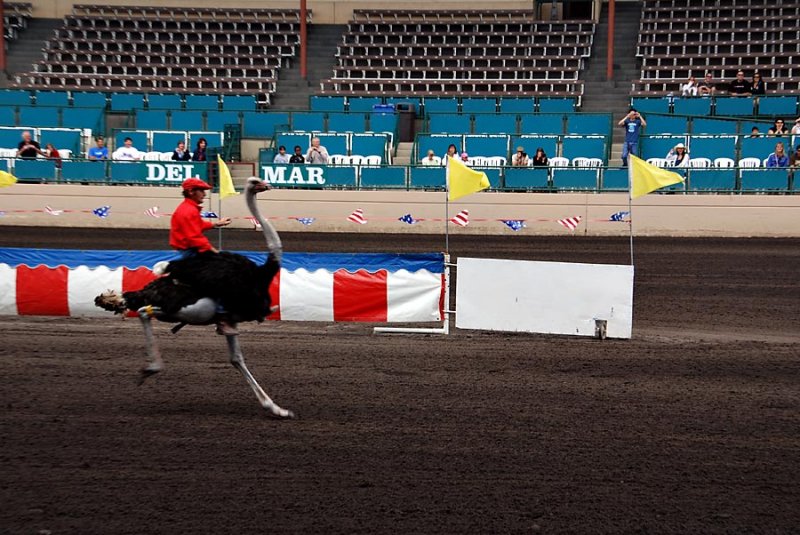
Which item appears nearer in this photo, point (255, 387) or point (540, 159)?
point (255, 387)

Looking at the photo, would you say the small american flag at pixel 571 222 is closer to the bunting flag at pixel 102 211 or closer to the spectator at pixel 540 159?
the spectator at pixel 540 159

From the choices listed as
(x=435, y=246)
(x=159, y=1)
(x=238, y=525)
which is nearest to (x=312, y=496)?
(x=238, y=525)

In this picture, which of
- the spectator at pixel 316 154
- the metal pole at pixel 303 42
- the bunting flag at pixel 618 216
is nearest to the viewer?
the bunting flag at pixel 618 216

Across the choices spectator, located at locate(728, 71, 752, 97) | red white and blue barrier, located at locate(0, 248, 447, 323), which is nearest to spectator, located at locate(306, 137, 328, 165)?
spectator, located at locate(728, 71, 752, 97)

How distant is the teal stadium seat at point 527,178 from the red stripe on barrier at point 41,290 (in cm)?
1437

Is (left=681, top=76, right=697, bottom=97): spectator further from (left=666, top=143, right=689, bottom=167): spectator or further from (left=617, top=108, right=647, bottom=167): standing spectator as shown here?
(left=666, top=143, right=689, bottom=167): spectator

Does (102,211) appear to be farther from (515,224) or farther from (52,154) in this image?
(515,224)

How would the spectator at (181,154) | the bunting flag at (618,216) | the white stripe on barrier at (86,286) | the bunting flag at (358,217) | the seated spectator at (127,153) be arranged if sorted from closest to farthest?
the white stripe on barrier at (86,286) < the bunting flag at (618,216) < the bunting flag at (358,217) < the spectator at (181,154) < the seated spectator at (127,153)

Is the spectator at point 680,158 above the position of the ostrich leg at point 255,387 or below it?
above

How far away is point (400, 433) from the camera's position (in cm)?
764

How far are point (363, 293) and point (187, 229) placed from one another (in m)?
5.04

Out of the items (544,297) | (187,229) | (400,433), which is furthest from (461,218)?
(400,433)

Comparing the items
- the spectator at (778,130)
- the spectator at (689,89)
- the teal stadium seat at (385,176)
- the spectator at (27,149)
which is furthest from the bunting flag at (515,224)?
the spectator at (27,149)

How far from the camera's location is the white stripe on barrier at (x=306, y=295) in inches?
508
